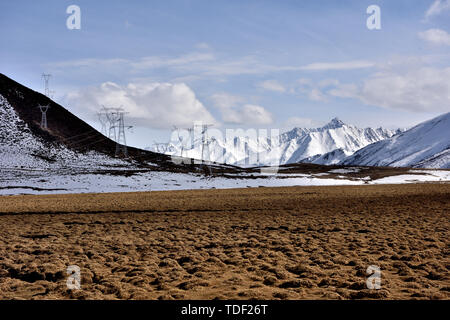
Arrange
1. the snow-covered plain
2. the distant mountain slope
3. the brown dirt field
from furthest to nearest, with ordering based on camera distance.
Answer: the distant mountain slope → the snow-covered plain → the brown dirt field

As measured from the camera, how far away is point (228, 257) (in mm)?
12609

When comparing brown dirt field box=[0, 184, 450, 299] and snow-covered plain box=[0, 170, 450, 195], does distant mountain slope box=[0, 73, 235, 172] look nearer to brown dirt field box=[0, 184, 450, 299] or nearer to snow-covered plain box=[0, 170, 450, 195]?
snow-covered plain box=[0, 170, 450, 195]

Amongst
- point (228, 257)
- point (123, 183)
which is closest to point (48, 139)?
point (123, 183)

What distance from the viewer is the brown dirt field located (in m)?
8.92

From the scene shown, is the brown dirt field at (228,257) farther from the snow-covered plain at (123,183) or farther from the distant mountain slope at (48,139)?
the distant mountain slope at (48,139)

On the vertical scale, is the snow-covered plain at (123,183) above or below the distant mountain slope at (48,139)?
below

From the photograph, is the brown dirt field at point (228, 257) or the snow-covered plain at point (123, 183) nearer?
the brown dirt field at point (228, 257)

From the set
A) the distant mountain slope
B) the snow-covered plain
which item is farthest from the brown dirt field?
the distant mountain slope

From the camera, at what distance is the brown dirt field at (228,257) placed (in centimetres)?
892

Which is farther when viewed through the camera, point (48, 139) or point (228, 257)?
point (48, 139)

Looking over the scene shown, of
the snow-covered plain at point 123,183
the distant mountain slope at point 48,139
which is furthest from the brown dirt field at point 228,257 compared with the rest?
the distant mountain slope at point 48,139

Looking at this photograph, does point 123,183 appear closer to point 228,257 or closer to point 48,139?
point 228,257

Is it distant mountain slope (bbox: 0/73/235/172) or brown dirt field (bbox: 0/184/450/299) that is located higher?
distant mountain slope (bbox: 0/73/235/172)
